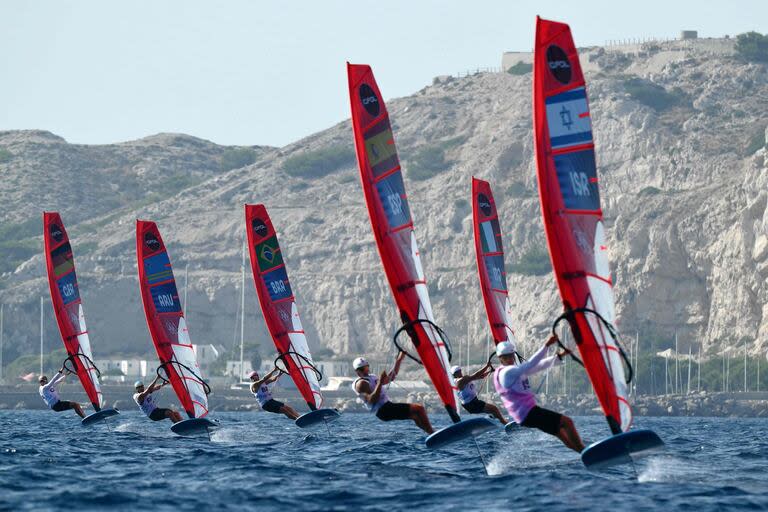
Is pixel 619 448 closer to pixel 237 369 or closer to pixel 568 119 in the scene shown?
pixel 568 119

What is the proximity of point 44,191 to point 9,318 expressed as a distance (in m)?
54.2

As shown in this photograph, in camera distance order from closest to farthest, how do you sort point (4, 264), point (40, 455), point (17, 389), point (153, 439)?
point (40, 455) → point (153, 439) → point (17, 389) → point (4, 264)

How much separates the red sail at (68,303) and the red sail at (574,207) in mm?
21265

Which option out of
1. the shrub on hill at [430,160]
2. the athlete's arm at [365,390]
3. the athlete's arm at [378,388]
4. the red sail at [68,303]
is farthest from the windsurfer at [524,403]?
the shrub on hill at [430,160]

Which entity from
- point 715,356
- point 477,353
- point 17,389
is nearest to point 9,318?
point 17,389

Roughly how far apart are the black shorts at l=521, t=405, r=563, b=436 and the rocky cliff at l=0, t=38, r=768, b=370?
90238 mm

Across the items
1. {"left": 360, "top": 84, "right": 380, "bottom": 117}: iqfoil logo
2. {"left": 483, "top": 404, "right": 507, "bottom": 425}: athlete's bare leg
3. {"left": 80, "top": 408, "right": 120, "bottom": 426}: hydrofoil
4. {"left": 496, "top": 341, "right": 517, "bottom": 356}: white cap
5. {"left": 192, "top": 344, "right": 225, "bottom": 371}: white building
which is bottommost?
{"left": 192, "top": 344, "right": 225, "bottom": 371}: white building

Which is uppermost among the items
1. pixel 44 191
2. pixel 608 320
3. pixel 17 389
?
pixel 44 191

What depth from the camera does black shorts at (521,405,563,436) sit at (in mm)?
18141

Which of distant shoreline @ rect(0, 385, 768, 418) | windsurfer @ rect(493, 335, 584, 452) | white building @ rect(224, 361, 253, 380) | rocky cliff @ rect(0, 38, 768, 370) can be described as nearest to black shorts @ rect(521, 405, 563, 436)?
windsurfer @ rect(493, 335, 584, 452)

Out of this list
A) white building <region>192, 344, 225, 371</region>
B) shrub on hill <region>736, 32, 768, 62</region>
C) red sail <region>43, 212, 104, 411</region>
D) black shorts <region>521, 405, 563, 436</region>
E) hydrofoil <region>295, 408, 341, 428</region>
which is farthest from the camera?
shrub on hill <region>736, 32, 768, 62</region>

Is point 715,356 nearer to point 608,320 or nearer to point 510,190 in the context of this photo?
point 510,190

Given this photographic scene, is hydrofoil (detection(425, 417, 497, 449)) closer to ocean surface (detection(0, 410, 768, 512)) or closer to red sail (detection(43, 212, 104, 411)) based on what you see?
ocean surface (detection(0, 410, 768, 512))

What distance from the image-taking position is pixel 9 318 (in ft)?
442
